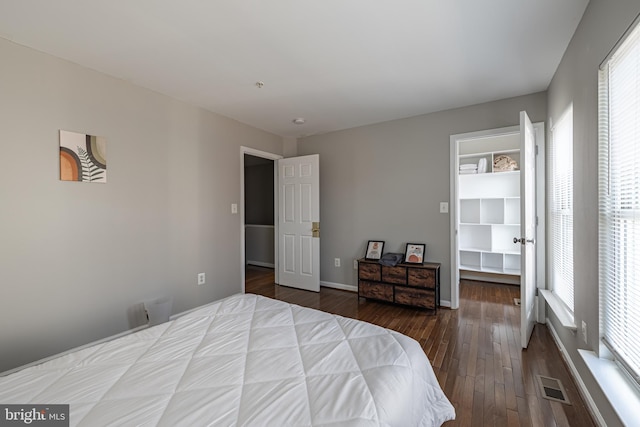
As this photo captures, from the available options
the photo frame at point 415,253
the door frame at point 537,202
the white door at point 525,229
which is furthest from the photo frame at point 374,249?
the white door at point 525,229

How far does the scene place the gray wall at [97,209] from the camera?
1.93m

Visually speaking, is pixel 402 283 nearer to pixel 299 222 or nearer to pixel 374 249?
pixel 374 249

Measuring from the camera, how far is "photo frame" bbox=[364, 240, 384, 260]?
147 inches

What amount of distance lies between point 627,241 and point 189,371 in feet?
6.95

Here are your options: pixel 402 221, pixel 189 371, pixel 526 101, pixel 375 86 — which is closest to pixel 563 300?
pixel 402 221

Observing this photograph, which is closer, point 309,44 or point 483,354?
point 309,44

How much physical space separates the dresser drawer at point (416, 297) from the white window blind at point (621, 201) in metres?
1.71

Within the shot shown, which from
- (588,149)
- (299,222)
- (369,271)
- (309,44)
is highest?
(309,44)

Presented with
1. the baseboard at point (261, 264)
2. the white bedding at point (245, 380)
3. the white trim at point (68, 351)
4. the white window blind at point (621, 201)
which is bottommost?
the baseboard at point (261, 264)

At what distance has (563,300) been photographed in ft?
7.78

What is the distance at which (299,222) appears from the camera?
4230 mm

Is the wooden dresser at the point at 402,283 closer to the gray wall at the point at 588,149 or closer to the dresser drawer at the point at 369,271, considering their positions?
the dresser drawer at the point at 369,271

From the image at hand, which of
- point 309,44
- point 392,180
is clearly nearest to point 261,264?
point 392,180

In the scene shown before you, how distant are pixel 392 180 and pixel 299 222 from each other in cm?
153
